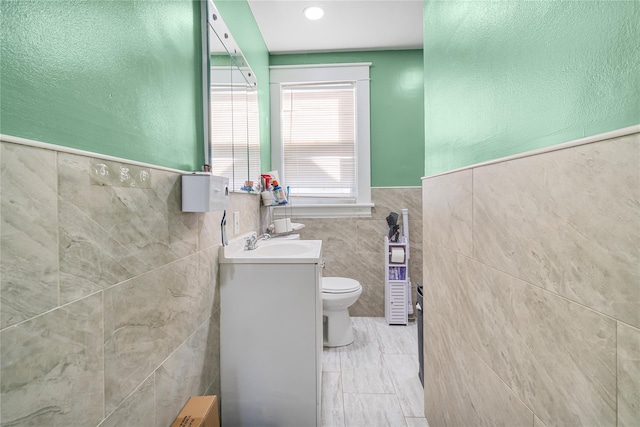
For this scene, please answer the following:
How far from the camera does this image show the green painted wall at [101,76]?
484 mm

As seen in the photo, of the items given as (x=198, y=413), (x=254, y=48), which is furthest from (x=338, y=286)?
(x=254, y=48)

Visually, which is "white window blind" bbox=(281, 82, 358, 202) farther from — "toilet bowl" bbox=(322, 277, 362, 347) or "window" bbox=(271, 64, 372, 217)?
"toilet bowl" bbox=(322, 277, 362, 347)

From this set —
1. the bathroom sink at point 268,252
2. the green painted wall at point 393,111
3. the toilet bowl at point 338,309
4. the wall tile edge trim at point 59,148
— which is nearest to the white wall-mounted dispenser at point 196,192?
the wall tile edge trim at point 59,148

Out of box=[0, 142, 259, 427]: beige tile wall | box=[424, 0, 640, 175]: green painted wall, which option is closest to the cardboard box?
box=[0, 142, 259, 427]: beige tile wall

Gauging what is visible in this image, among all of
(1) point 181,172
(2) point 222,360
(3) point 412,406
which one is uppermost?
(1) point 181,172

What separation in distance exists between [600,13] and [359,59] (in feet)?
8.36

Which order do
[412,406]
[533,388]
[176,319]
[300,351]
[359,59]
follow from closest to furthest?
[533,388] → [176,319] → [300,351] → [412,406] → [359,59]

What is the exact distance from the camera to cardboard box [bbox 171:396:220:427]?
93cm

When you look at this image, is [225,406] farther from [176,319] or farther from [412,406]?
[412,406]

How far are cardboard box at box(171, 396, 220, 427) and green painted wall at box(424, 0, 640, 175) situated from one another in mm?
1324

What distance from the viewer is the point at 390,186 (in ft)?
9.06

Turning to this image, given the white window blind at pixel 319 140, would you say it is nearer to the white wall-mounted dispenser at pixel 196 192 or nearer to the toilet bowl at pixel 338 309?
the toilet bowl at pixel 338 309

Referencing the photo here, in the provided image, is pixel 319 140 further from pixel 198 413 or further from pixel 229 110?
pixel 198 413

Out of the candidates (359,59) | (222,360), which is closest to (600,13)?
(222,360)
